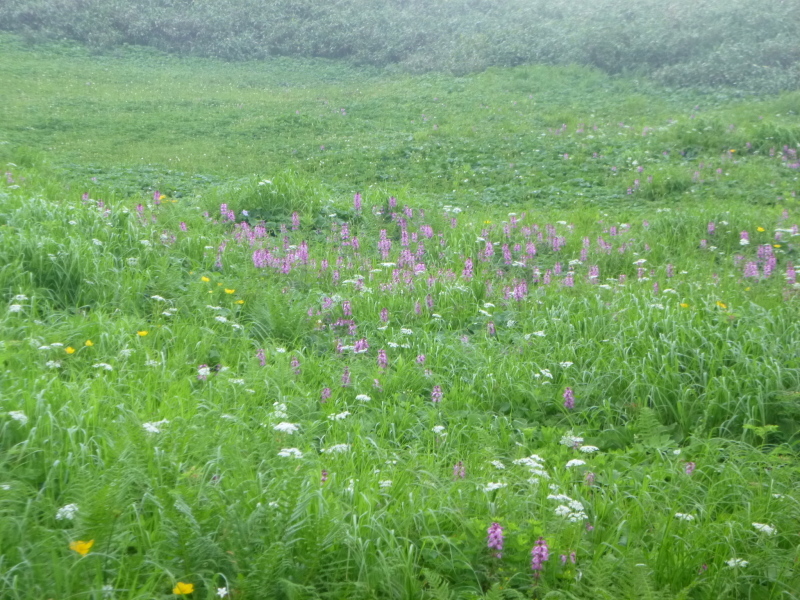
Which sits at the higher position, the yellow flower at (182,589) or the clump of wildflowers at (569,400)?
the yellow flower at (182,589)

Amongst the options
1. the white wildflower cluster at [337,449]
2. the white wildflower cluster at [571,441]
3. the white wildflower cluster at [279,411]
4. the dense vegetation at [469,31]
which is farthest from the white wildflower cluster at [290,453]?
the dense vegetation at [469,31]

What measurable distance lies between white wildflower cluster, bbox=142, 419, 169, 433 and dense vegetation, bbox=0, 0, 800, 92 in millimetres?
19004

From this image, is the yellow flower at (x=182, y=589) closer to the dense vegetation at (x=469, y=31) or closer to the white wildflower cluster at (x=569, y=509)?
the white wildflower cluster at (x=569, y=509)

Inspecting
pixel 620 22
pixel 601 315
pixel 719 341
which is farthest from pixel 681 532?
pixel 620 22

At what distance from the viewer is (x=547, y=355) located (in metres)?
4.87

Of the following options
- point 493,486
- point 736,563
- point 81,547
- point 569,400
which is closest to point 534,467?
point 493,486

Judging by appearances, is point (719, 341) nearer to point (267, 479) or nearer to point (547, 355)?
point (547, 355)

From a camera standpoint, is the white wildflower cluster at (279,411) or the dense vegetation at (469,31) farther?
the dense vegetation at (469,31)

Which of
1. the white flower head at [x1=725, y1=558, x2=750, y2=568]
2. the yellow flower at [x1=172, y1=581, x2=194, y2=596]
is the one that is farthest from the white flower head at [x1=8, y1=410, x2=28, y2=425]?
the white flower head at [x1=725, y1=558, x2=750, y2=568]

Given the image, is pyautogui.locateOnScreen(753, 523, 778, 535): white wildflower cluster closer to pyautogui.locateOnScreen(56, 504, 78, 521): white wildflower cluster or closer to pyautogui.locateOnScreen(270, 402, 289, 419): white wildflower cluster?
pyautogui.locateOnScreen(270, 402, 289, 419): white wildflower cluster

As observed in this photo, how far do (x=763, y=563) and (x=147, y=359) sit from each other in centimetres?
344

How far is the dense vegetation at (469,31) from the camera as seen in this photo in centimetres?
2022

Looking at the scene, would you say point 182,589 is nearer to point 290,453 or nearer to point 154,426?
point 290,453

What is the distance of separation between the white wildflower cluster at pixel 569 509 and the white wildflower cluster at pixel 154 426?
1716mm
